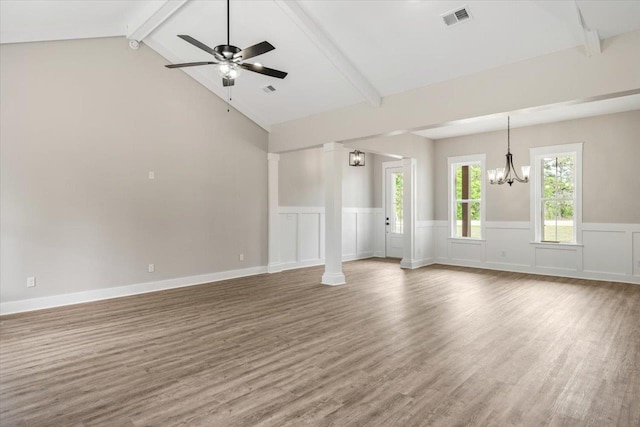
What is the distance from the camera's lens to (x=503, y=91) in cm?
436

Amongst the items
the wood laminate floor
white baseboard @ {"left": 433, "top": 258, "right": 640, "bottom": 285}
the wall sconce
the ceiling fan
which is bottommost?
the wood laminate floor

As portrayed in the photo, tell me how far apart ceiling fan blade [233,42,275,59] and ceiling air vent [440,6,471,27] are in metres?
1.94

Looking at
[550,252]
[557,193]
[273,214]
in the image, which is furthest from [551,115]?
[273,214]

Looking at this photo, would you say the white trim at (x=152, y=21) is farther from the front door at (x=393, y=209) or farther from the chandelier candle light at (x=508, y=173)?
the front door at (x=393, y=209)

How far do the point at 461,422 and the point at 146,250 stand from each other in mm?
5076

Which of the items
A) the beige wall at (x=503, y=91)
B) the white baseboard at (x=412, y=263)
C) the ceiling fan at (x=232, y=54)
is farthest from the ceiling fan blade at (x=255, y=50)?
the white baseboard at (x=412, y=263)

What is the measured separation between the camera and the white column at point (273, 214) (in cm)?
737

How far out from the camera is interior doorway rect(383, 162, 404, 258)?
9.54 metres

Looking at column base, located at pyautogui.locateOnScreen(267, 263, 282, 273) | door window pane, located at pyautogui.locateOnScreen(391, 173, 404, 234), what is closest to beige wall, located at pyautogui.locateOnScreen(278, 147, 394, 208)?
door window pane, located at pyautogui.locateOnScreen(391, 173, 404, 234)

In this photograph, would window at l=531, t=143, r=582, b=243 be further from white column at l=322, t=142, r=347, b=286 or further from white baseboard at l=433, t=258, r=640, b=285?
white column at l=322, t=142, r=347, b=286

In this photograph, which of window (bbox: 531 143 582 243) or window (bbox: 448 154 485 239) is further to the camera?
window (bbox: 448 154 485 239)

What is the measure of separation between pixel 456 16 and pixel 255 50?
2.17 metres

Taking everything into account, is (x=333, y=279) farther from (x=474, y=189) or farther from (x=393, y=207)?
(x=474, y=189)

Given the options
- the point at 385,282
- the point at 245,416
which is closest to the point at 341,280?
the point at 385,282
